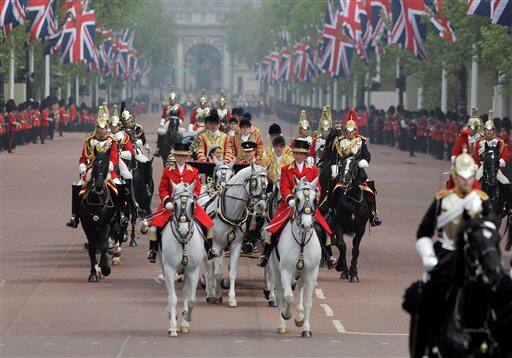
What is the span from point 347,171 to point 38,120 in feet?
158

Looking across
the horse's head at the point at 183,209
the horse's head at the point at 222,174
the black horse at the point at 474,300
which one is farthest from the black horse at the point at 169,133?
the black horse at the point at 474,300

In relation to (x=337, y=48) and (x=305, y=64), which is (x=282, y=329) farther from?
(x=305, y=64)

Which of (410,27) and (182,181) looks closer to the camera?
(182,181)

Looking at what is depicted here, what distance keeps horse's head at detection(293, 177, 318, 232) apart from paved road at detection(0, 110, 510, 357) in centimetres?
128

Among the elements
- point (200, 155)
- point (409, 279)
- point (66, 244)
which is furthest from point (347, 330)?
point (66, 244)

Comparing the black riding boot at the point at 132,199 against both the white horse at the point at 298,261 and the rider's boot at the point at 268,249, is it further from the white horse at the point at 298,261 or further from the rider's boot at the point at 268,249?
the white horse at the point at 298,261

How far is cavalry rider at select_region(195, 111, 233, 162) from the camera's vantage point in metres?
26.2

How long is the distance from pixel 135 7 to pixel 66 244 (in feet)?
232

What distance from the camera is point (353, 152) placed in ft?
80.9

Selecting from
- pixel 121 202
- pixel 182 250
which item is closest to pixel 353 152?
pixel 121 202

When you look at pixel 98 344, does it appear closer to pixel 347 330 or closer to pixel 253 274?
pixel 347 330

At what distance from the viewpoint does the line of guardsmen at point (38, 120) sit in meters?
62.8

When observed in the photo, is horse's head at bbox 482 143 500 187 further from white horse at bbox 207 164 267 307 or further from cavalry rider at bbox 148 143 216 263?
cavalry rider at bbox 148 143 216 263

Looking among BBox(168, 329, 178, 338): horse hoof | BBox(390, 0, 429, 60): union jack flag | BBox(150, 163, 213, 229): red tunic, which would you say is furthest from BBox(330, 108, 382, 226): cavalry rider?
BBox(390, 0, 429, 60): union jack flag
